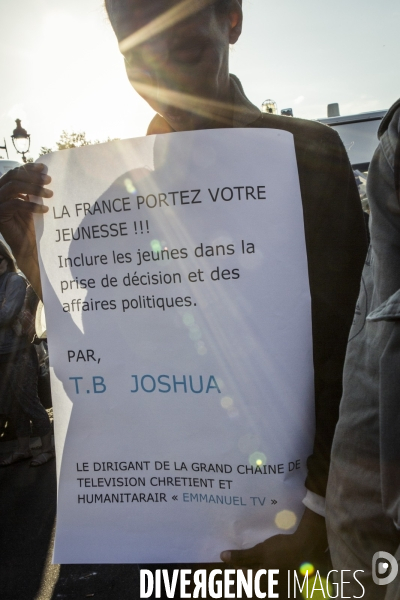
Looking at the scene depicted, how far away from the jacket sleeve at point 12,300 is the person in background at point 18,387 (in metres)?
0.01

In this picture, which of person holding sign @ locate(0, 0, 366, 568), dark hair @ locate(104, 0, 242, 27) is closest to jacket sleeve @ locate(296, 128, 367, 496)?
person holding sign @ locate(0, 0, 366, 568)

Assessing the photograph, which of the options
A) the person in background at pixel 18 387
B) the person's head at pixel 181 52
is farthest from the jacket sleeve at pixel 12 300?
the person's head at pixel 181 52

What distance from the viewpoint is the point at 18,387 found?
16.1 feet

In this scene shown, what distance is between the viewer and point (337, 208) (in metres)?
1.13

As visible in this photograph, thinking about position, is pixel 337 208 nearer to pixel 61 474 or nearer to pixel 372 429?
pixel 372 429

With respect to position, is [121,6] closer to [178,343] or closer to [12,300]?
[178,343]

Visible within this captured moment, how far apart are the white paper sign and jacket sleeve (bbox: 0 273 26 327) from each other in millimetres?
3707

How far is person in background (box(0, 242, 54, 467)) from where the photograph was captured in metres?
4.82

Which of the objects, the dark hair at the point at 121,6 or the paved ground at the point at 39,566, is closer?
the dark hair at the point at 121,6

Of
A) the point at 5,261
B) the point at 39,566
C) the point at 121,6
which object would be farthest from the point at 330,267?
the point at 5,261

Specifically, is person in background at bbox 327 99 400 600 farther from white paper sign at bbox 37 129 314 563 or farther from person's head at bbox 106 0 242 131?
person's head at bbox 106 0 242 131

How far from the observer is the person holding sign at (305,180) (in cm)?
111

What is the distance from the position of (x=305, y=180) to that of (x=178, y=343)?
47cm

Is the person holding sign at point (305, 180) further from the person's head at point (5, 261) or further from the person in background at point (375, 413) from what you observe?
the person's head at point (5, 261)
